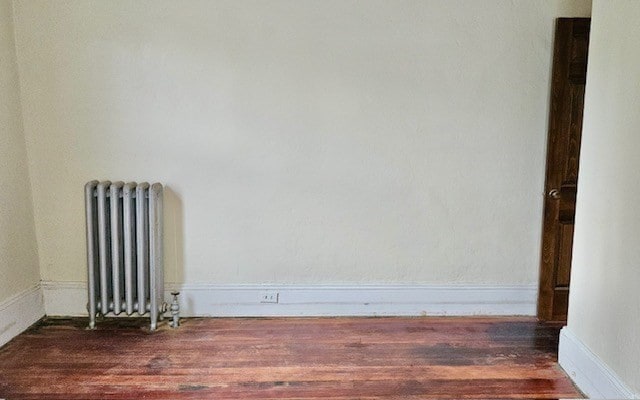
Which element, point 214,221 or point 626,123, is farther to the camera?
point 214,221

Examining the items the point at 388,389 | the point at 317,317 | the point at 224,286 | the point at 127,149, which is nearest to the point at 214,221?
the point at 224,286

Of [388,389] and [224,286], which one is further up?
[224,286]

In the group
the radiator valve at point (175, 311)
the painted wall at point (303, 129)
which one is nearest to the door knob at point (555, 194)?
the painted wall at point (303, 129)

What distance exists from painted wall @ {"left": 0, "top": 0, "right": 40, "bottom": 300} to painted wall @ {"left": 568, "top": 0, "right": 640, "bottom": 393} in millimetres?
3240

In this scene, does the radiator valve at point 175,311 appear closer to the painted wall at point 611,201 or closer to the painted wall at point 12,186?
the painted wall at point 12,186

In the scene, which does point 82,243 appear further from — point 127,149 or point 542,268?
point 542,268

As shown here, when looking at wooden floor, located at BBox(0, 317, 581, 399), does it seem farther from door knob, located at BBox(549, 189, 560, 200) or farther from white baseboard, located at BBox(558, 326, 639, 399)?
door knob, located at BBox(549, 189, 560, 200)

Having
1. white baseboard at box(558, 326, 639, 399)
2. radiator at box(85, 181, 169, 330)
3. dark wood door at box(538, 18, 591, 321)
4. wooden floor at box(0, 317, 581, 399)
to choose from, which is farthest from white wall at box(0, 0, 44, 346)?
dark wood door at box(538, 18, 591, 321)

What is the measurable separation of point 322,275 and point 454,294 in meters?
0.91

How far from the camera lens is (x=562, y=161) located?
335 cm

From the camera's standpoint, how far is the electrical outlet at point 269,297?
3.52 metres

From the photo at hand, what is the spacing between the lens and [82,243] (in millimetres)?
3453

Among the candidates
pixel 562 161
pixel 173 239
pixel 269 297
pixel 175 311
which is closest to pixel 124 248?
pixel 173 239

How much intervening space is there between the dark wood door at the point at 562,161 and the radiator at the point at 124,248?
98.4 inches
